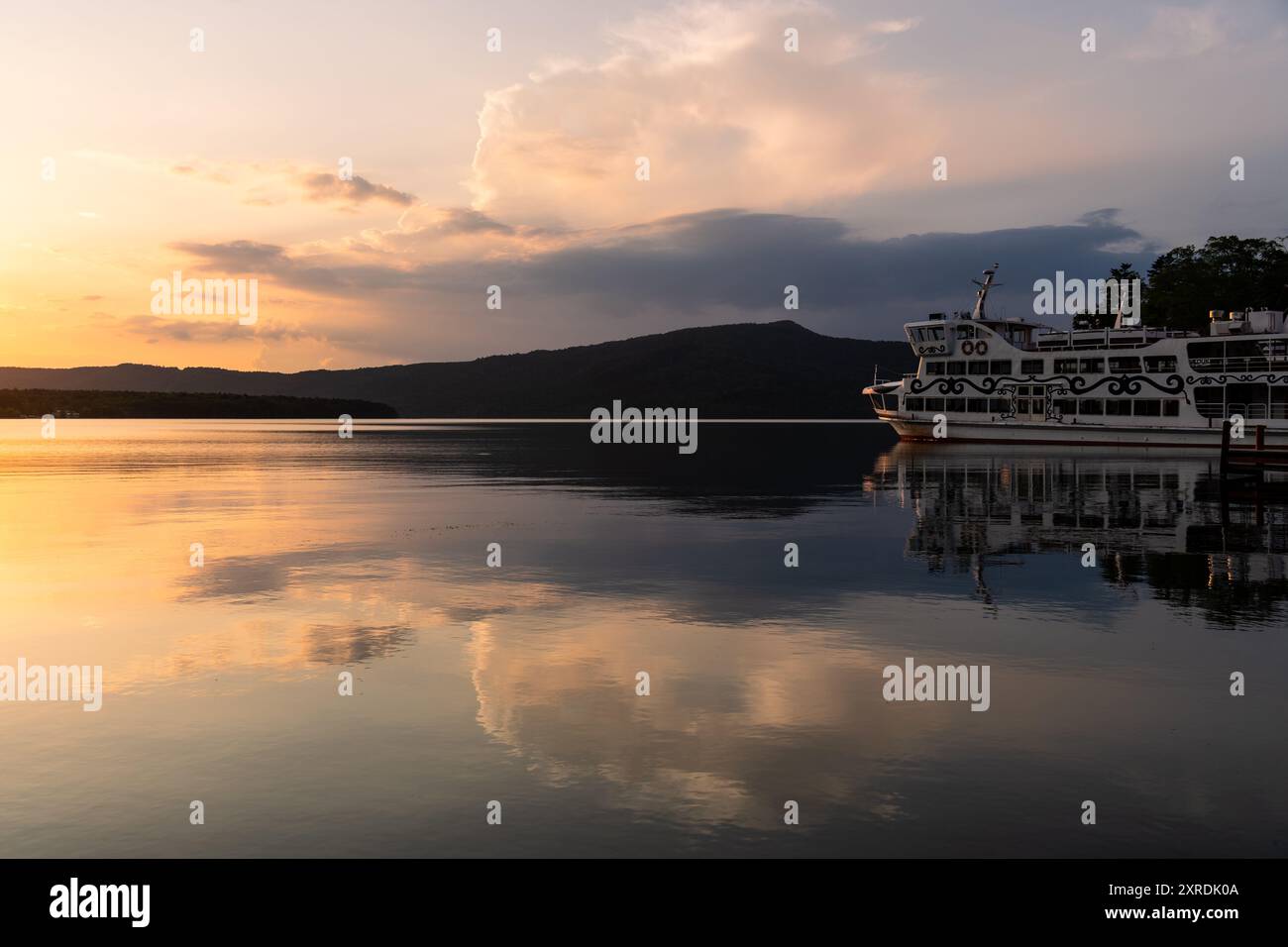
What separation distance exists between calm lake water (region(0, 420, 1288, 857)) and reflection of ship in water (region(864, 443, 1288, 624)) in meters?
0.24

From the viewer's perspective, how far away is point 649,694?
13.4 meters

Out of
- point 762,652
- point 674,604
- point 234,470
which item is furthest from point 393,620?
A: point 234,470

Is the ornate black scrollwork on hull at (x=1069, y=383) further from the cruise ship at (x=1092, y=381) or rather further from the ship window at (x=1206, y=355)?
the ship window at (x=1206, y=355)

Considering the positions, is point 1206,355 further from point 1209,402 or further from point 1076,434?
point 1076,434

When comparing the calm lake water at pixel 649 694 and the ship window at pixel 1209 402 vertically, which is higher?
the ship window at pixel 1209 402

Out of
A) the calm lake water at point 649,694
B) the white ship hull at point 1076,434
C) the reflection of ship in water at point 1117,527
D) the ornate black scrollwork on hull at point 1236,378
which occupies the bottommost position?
the calm lake water at point 649,694

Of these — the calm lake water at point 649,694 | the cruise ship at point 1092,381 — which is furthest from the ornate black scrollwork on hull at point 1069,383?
the calm lake water at point 649,694

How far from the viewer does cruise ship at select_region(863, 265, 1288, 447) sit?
83000 mm

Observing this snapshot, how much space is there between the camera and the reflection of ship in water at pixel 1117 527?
22.5 metres

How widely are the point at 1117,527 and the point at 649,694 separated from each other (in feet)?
80.3

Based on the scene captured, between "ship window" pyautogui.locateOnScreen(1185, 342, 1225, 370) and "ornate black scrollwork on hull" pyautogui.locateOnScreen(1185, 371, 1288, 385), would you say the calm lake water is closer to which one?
"ornate black scrollwork on hull" pyautogui.locateOnScreen(1185, 371, 1288, 385)

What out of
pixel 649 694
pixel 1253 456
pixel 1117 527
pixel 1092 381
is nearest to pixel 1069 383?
pixel 1092 381

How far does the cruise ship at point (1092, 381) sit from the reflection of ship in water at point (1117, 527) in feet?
83.7
